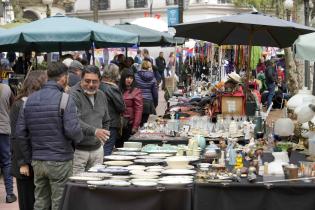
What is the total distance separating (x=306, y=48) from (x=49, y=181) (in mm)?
3527

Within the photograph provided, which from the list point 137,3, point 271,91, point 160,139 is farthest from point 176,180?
point 137,3

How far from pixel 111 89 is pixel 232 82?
2.42 meters

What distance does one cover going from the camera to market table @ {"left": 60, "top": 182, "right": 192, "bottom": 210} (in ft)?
17.0

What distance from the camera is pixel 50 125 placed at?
6027 mm

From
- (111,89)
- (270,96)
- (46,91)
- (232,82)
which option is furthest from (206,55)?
(46,91)

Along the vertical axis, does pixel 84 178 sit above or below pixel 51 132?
below

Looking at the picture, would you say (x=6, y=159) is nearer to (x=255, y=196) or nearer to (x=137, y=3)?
(x=255, y=196)

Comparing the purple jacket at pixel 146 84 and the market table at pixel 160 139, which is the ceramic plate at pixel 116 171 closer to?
the market table at pixel 160 139

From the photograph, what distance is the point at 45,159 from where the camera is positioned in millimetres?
6070

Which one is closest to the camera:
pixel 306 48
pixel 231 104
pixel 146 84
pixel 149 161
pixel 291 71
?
pixel 149 161

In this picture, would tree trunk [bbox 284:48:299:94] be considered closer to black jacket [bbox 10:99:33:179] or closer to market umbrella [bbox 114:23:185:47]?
market umbrella [bbox 114:23:185:47]

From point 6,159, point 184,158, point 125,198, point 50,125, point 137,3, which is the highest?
point 137,3

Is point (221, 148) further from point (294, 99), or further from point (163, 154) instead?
point (294, 99)

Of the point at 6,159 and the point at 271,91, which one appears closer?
the point at 6,159
